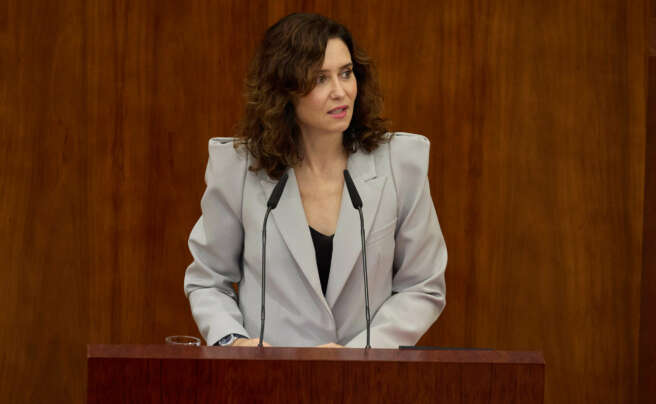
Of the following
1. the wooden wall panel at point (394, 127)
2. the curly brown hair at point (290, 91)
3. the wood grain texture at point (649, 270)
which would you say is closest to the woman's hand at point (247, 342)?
the curly brown hair at point (290, 91)

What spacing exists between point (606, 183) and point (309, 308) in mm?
1503

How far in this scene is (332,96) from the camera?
2.02 metres

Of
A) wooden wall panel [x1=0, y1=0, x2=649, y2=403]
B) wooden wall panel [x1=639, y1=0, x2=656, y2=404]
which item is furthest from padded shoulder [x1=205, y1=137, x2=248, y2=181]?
wooden wall panel [x1=639, y1=0, x2=656, y2=404]

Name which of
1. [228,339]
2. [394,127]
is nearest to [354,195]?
[228,339]

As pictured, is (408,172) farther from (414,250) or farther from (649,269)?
(649,269)

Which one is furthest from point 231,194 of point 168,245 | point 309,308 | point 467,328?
point 467,328

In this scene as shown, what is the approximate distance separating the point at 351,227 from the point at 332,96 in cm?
30

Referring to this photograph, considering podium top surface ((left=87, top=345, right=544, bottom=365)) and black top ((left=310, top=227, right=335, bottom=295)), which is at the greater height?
black top ((left=310, top=227, right=335, bottom=295))

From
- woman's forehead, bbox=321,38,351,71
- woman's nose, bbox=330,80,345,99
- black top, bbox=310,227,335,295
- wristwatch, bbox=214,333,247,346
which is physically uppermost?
woman's forehead, bbox=321,38,351,71

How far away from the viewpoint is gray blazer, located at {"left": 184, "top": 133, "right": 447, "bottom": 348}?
202 centimetres

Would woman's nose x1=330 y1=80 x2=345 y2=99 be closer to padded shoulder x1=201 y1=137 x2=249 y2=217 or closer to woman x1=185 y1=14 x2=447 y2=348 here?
woman x1=185 y1=14 x2=447 y2=348

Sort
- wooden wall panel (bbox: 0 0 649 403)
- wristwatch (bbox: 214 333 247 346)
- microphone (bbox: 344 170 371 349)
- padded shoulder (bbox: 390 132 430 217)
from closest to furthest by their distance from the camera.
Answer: microphone (bbox: 344 170 371 349), wristwatch (bbox: 214 333 247 346), padded shoulder (bbox: 390 132 430 217), wooden wall panel (bbox: 0 0 649 403)

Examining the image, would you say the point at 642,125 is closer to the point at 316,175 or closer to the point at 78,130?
the point at 316,175

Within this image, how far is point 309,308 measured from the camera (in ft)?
6.70
